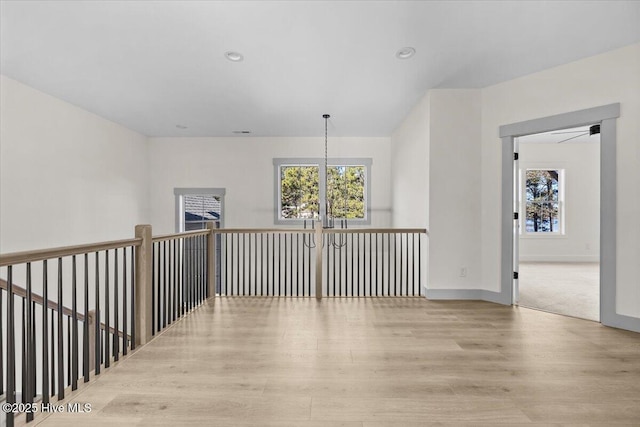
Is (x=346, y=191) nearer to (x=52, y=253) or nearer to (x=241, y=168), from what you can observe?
(x=241, y=168)

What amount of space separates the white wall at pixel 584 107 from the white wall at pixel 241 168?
2304mm

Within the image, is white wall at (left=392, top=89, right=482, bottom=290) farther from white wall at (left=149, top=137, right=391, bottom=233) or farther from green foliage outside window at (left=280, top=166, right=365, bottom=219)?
green foliage outside window at (left=280, top=166, right=365, bottom=219)

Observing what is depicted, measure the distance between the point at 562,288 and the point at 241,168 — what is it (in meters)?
5.66

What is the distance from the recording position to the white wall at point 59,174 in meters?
3.38

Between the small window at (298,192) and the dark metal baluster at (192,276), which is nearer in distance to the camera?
the dark metal baluster at (192,276)

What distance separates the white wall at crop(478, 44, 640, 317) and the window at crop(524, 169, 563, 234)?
14.7 feet

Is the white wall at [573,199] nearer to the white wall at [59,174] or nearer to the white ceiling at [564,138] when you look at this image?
the white ceiling at [564,138]

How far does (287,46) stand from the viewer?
2.86 m

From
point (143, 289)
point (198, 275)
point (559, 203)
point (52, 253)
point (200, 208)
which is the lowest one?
point (198, 275)

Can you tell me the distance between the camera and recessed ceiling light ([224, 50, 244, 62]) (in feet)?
9.75

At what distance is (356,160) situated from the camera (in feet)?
19.6

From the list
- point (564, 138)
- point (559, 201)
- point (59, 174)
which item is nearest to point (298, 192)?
point (59, 174)

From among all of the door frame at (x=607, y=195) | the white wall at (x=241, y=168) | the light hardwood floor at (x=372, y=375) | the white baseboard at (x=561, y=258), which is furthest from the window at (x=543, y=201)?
the light hardwood floor at (x=372, y=375)

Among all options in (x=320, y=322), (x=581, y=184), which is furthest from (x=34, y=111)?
(x=581, y=184)
